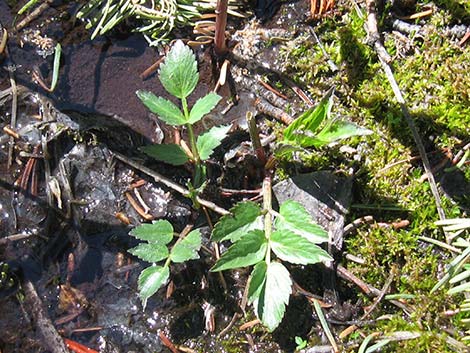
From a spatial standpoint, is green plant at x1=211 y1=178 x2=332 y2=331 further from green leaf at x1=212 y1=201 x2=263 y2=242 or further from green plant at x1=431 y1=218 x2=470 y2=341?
green plant at x1=431 y1=218 x2=470 y2=341

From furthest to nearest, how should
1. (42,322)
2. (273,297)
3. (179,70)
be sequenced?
(42,322) < (179,70) < (273,297)

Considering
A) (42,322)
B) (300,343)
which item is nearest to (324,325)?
(300,343)

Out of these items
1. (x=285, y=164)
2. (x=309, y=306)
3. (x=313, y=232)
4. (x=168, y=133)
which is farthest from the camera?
(x=168, y=133)

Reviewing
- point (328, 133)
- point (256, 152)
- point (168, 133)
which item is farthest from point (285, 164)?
point (168, 133)

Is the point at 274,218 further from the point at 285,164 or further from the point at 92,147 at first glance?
the point at 92,147

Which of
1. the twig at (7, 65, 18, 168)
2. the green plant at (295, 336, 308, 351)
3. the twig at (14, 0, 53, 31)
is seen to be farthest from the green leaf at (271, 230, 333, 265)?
the twig at (14, 0, 53, 31)

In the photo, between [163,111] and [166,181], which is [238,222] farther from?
[163,111]

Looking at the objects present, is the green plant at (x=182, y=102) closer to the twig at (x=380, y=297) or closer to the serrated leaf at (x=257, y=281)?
the serrated leaf at (x=257, y=281)
